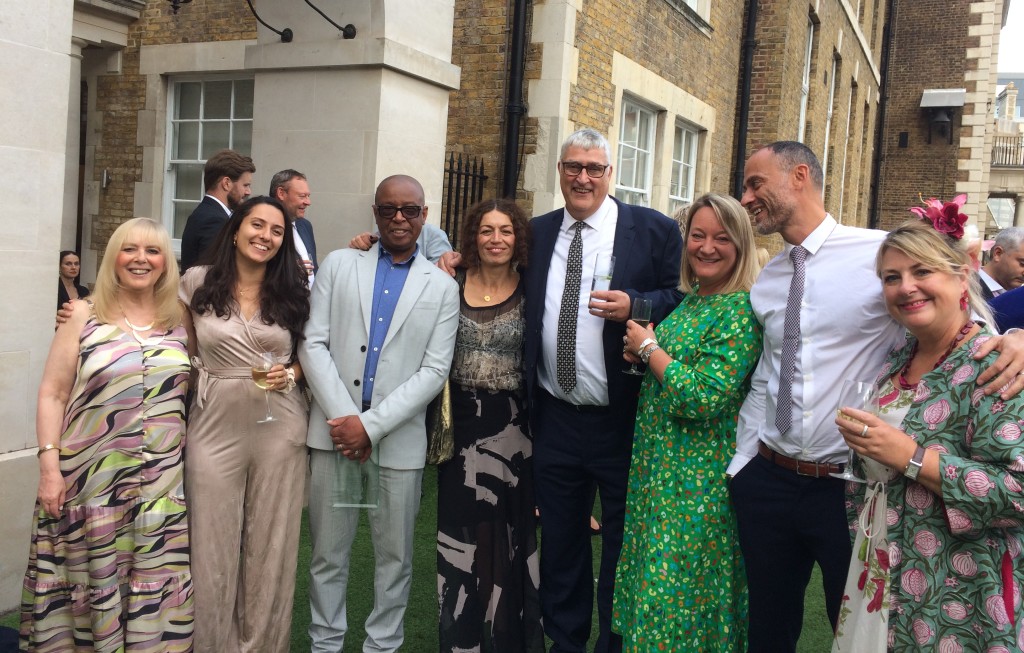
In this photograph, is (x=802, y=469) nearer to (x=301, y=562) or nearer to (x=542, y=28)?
(x=301, y=562)

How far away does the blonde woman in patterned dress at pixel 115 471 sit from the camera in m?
3.18

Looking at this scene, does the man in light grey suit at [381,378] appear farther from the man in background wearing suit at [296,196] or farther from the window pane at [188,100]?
the window pane at [188,100]

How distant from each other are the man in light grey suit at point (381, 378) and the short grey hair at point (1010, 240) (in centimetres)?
475

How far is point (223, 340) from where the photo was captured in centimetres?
341

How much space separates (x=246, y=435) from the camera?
3475 mm

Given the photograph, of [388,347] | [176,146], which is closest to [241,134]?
[176,146]

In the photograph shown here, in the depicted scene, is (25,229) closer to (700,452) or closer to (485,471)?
(485,471)

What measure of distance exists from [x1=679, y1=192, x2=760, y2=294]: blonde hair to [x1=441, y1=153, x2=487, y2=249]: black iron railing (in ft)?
16.0

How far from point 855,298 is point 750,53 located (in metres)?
11.4

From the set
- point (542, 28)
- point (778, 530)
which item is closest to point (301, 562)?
point (778, 530)

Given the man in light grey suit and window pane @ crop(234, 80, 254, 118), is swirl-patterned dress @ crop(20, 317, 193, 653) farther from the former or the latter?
window pane @ crop(234, 80, 254, 118)

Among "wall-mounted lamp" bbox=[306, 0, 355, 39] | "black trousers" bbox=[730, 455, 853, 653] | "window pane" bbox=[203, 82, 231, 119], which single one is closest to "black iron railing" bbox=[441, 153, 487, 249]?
"wall-mounted lamp" bbox=[306, 0, 355, 39]

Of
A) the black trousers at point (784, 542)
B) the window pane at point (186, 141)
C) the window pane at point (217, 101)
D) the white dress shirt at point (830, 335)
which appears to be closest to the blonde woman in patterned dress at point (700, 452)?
the black trousers at point (784, 542)

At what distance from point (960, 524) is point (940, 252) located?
0.79 meters
